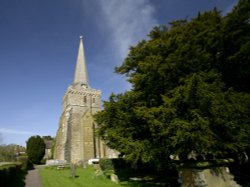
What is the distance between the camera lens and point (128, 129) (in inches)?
601

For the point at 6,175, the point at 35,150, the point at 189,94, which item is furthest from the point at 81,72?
the point at 189,94

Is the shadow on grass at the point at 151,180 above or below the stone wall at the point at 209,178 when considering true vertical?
below

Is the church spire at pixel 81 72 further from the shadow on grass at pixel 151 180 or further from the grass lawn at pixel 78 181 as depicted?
the shadow on grass at pixel 151 180

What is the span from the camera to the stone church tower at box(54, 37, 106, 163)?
4384cm

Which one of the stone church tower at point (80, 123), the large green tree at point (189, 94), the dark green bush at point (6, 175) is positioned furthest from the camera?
the stone church tower at point (80, 123)

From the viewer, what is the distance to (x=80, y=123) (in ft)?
152

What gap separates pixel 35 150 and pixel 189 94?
45.2 meters

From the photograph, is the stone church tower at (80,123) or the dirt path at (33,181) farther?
the stone church tower at (80,123)

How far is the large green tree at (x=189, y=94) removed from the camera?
11.0 meters

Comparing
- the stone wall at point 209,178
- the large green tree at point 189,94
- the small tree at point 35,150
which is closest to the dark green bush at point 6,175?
the large green tree at point 189,94

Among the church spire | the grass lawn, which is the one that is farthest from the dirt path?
the church spire

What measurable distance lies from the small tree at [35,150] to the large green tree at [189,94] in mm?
36520

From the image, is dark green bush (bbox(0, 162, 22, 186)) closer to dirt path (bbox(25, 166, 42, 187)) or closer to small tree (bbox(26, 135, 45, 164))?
dirt path (bbox(25, 166, 42, 187))

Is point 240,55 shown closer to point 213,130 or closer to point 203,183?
point 213,130
